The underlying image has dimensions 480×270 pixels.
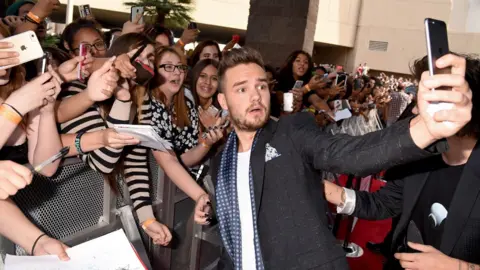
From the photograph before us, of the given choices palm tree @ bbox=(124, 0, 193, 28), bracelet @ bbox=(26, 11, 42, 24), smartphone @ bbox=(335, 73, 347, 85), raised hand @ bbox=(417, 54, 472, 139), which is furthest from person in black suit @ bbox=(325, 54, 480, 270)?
palm tree @ bbox=(124, 0, 193, 28)

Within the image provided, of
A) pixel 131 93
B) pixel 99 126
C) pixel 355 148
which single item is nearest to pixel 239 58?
pixel 131 93

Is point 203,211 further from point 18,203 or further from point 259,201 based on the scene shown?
point 18,203

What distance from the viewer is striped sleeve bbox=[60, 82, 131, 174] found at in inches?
78.8

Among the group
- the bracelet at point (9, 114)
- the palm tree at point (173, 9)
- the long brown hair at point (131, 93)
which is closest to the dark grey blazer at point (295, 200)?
the long brown hair at point (131, 93)

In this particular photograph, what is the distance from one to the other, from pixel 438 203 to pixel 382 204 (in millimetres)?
393

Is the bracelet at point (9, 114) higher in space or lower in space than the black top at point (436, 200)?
higher

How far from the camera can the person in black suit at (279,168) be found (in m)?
1.34

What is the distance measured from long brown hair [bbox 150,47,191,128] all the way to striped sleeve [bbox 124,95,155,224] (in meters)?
0.50

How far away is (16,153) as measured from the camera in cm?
184

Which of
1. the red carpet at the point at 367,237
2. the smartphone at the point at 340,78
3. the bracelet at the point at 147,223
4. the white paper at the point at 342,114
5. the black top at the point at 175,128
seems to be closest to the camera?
the bracelet at the point at 147,223

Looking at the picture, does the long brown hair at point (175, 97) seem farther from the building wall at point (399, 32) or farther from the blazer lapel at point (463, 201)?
the building wall at point (399, 32)

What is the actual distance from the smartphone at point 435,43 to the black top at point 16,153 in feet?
5.98

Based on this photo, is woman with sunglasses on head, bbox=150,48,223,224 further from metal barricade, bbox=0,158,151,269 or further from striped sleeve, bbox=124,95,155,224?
metal barricade, bbox=0,158,151,269

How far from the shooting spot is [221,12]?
20625 millimetres
